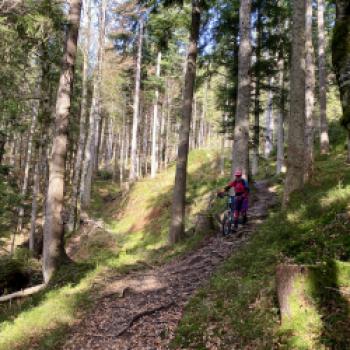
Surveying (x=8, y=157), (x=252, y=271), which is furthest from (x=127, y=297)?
(x=8, y=157)

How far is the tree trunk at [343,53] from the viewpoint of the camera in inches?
159

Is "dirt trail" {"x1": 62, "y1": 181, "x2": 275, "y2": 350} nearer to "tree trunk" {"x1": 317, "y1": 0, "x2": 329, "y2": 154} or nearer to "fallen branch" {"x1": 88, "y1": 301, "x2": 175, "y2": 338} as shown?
"fallen branch" {"x1": 88, "y1": 301, "x2": 175, "y2": 338}

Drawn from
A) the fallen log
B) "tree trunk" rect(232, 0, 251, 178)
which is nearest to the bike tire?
"tree trunk" rect(232, 0, 251, 178)

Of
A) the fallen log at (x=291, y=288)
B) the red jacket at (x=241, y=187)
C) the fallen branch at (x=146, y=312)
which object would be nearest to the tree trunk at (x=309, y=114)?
the red jacket at (x=241, y=187)

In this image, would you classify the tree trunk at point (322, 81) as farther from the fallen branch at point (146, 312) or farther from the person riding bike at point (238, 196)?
the fallen branch at point (146, 312)

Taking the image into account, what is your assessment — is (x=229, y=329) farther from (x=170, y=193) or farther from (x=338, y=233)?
(x=170, y=193)

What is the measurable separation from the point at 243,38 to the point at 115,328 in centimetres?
961

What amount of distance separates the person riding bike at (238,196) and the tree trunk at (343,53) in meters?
6.53

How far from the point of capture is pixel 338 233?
244 inches

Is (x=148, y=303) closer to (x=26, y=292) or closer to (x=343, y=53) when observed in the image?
(x=26, y=292)

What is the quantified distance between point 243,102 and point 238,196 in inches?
126

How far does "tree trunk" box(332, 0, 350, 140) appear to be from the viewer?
13.2ft

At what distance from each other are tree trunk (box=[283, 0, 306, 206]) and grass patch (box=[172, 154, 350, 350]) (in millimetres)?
725

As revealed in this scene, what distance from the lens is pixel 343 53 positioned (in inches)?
162
